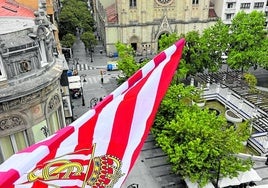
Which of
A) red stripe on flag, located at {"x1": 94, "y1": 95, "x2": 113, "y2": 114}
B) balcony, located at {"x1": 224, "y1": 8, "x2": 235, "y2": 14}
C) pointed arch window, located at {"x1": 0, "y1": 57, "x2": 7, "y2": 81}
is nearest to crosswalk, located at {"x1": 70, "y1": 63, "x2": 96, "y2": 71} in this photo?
balcony, located at {"x1": 224, "y1": 8, "x2": 235, "y2": 14}

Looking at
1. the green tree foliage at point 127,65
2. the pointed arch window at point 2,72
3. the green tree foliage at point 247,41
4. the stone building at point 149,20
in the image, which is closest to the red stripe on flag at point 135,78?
the pointed arch window at point 2,72

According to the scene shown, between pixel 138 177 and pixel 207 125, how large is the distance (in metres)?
8.94

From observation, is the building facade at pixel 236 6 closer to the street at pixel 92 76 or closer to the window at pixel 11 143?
the street at pixel 92 76

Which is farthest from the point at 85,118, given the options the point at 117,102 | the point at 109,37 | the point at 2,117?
the point at 109,37

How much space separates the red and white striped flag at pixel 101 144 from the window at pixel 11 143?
9.71 metres

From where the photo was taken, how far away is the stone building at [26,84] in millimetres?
16328

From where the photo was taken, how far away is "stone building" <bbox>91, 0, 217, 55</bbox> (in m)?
63.0

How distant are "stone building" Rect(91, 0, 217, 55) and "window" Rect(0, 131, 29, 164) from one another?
48.3 metres

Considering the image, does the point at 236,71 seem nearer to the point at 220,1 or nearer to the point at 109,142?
the point at 220,1

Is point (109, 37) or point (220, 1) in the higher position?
point (220, 1)

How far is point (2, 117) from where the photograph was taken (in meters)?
16.6

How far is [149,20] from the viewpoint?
64625mm

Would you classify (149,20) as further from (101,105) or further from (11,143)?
(101,105)

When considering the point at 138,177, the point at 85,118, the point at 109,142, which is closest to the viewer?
the point at 85,118
